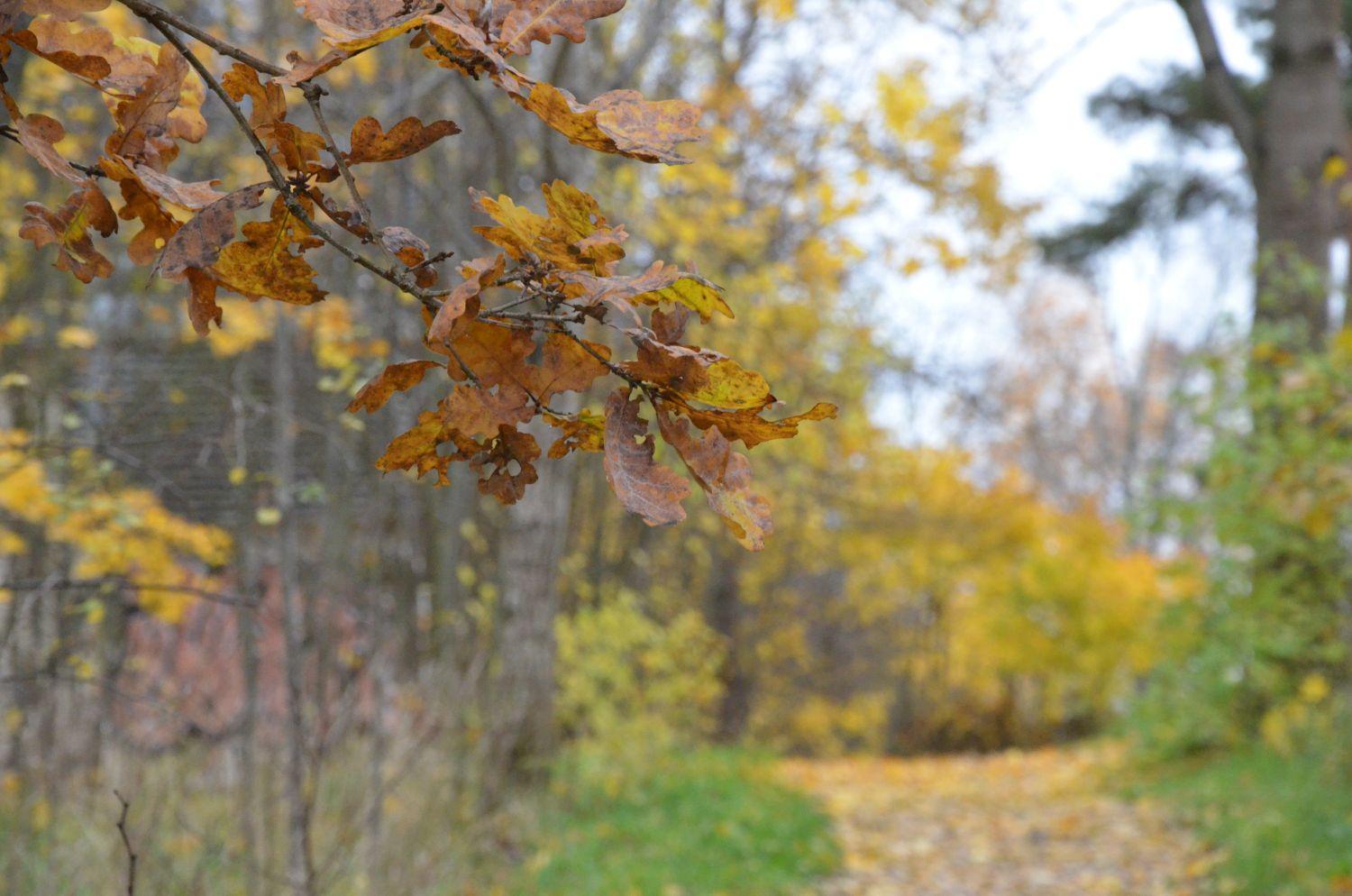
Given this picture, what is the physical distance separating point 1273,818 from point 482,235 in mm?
5739

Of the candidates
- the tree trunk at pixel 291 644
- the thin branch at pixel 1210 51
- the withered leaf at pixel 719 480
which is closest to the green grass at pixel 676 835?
the tree trunk at pixel 291 644

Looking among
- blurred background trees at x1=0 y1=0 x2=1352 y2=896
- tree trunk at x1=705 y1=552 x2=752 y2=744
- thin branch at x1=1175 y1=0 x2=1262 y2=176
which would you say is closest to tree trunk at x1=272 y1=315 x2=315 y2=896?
blurred background trees at x1=0 y1=0 x2=1352 y2=896

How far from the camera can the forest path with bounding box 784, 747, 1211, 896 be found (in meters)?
5.82

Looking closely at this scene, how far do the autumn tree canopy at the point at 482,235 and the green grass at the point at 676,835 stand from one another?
164 inches

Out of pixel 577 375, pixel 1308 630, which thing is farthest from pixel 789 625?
pixel 577 375

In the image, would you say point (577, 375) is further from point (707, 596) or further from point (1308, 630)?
point (707, 596)

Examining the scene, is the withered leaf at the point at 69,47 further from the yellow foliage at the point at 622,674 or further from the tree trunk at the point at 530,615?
the yellow foliage at the point at 622,674

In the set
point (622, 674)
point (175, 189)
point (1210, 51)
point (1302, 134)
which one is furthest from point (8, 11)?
point (1302, 134)

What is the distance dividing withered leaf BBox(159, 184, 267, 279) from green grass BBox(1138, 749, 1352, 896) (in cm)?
482

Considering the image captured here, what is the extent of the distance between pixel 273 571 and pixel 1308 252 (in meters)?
6.98

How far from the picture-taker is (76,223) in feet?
3.28

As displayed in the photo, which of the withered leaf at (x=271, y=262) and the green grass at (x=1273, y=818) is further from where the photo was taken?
the green grass at (x=1273, y=818)

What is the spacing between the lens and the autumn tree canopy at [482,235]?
0.84 m

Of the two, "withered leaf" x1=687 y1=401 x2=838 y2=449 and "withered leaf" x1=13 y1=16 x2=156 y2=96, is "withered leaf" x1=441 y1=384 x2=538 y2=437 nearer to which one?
"withered leaf" x1=687 y1=401 x2=838 y2=449
